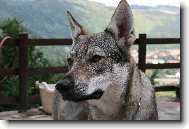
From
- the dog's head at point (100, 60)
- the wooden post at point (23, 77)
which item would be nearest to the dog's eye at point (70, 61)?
the dog's head at point (100, 60)

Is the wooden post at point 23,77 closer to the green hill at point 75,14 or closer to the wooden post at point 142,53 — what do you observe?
the green hill at point 75,14

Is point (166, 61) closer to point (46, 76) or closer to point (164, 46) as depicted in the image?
point (164, 46)

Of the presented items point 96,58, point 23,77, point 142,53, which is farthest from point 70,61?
point 23,77

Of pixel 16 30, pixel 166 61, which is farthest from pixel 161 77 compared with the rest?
pixel 16 30

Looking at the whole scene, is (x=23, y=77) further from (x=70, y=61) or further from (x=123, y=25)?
(x=123, y=25)

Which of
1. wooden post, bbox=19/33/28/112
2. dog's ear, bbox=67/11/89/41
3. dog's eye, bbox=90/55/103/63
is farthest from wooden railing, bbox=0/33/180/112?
dog's eye, bbox=90/55/103/63

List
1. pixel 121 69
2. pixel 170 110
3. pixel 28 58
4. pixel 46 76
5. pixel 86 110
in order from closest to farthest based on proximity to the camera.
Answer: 1. pixel 121 69
2. pixel 86 110
3. pixel 170 110
4. pixel 46 76
5. pixel 28 58

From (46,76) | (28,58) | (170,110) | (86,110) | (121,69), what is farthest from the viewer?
(28,58)

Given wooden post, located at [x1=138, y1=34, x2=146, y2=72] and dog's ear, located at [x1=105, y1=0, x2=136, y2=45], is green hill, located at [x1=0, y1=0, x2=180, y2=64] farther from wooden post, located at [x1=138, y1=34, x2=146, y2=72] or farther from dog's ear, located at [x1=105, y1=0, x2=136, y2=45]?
dog's ear, located at [x1=105, y1=0, x2=136, y2=45]
